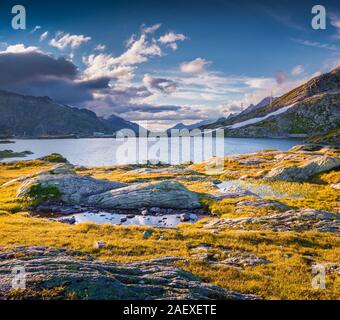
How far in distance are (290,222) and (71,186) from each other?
39.7 metres

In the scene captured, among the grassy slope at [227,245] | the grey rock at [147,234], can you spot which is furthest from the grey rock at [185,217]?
the grey rock at [147,234]

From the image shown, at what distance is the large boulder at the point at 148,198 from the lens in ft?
174

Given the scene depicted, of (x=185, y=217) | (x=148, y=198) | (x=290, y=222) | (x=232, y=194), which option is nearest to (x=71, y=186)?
(x=148, y=198)

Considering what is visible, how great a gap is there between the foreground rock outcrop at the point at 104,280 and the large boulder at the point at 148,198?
106 feet

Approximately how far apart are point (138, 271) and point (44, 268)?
212 inches

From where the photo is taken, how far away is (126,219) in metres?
44.9

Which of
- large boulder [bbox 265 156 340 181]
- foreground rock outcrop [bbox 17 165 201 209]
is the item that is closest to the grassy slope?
foreground rock outcrop [bbox 17 165 201 209]

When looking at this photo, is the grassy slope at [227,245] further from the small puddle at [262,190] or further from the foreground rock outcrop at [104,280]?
the small puddle at [262,190]

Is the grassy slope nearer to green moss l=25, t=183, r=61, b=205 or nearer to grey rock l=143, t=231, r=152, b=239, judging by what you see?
grey rock l=143, t=231, r=152, b=239

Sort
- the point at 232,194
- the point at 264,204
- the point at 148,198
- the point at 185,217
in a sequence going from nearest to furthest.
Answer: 1. the point at 185,217
2. the point at 264,204
3. the point at 148,198
4. the point at 232,194

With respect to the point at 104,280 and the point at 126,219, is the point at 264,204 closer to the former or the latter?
the point at 126,219
